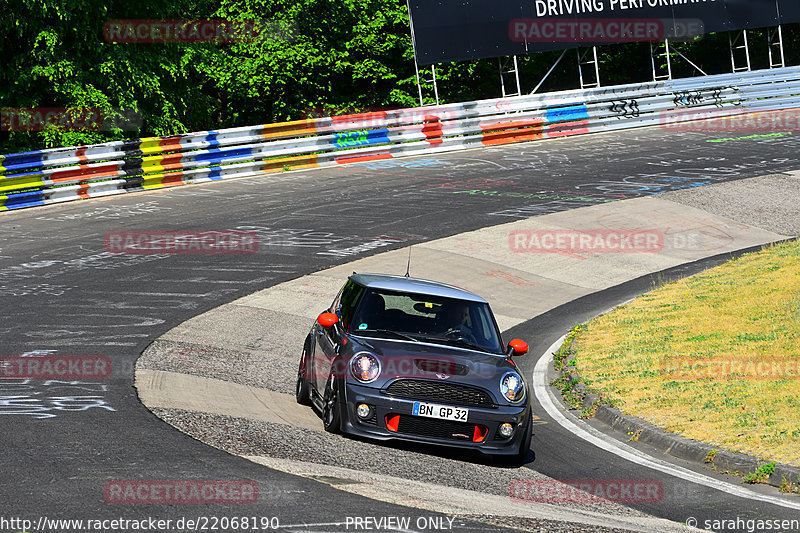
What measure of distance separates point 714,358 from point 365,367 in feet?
17.5

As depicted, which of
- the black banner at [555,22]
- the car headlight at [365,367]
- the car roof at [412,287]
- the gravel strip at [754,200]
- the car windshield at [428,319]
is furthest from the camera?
the black banner at [555,22]

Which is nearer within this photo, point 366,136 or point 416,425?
point 416,425

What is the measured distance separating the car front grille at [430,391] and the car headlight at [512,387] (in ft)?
1.17

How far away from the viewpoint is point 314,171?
26844mm

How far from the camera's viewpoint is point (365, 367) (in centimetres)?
900

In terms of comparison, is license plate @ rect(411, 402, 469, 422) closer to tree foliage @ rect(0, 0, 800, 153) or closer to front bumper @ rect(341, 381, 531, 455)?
front bumper @ rect(341, 381, 531, 455)

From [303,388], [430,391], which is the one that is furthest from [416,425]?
[303,388]

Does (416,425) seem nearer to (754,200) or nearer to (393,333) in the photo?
(393,333)

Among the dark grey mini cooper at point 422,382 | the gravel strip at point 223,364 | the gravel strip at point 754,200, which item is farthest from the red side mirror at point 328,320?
the gravel strip at point 754,200

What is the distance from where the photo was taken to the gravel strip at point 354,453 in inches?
316

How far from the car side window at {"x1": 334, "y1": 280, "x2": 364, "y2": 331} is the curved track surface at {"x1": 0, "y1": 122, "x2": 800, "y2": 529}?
2224 millimetres

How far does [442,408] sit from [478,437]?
0.44m

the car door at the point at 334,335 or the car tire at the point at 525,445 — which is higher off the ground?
the car door at the point at 334,335

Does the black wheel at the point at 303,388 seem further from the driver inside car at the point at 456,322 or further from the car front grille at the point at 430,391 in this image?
the car front grille at the point at 430,391
